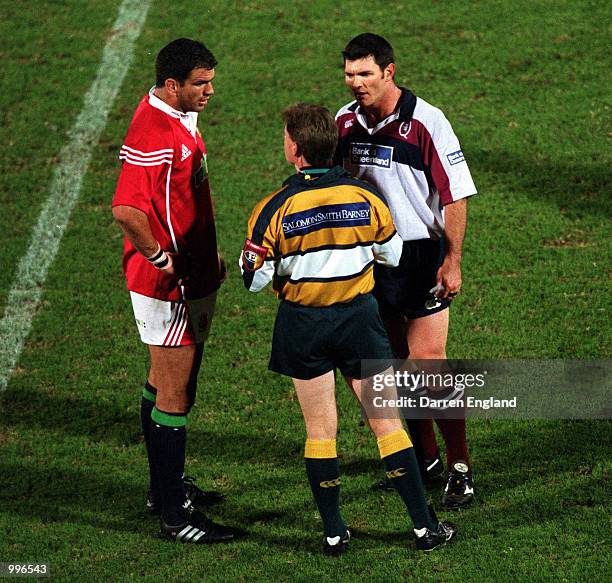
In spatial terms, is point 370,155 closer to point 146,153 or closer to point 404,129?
point 404,129

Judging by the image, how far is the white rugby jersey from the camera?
15.5 ft

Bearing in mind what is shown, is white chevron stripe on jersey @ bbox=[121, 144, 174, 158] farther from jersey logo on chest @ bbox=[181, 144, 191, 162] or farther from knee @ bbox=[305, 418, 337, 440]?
knee @ bbox=[305, 418, 337, 440]

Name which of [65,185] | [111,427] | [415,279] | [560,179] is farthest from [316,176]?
[65,185]

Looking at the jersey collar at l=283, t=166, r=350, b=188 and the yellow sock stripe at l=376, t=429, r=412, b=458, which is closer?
the jersey collar at l=283, t=166, r=350, b=188

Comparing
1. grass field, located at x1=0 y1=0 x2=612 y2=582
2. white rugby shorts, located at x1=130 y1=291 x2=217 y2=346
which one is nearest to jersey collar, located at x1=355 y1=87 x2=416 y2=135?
white rugby shorts, located at x1=130 y1=291 x2=217 y2=346

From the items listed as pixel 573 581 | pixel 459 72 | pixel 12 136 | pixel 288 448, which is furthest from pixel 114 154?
pixel 573 581

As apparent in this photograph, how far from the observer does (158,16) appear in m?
10.7

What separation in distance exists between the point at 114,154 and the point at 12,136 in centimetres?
94

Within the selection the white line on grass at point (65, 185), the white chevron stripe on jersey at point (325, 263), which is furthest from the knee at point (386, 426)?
the white line on grass at point (65, 185)

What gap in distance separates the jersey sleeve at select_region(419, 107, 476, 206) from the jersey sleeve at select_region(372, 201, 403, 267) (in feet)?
1.49

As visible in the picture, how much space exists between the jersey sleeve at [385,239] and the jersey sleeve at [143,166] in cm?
87

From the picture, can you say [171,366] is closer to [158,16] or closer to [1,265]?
[1,265]

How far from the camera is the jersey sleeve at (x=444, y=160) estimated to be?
4699 mm

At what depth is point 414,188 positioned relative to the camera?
4.79m
